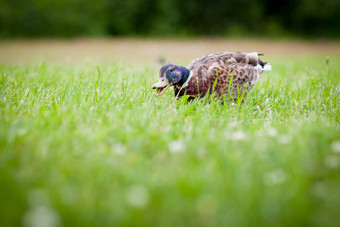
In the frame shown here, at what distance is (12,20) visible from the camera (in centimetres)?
2088

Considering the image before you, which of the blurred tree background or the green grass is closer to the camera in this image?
the green grass

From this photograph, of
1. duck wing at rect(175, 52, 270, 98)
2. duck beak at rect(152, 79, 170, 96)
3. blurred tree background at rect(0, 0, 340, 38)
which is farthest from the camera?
blurred tree background at rect(0, 0, 340, 38)

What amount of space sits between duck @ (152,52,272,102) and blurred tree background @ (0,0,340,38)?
19852 millimetres

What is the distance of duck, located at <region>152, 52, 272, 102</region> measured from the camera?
293 centimetres

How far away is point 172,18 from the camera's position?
23234 millimetres

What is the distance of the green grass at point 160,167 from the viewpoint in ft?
4.00

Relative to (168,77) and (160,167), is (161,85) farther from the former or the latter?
(160,167)

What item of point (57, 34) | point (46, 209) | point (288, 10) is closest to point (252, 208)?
point (46, 209)

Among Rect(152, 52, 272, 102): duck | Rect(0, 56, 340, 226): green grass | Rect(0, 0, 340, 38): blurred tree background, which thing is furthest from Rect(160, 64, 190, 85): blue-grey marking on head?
Rect(0, 0, 340, 38): blurred tree background

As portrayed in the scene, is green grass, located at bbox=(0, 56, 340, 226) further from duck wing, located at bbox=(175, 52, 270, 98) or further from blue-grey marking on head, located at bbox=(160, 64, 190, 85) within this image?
duck wing, located at bbox=(175, 52, 270, 98)

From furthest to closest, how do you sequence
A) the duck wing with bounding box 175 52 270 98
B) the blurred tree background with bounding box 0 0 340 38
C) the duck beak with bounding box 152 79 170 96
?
the blurred tree background with bounding box 0 0 340 38 < the duck wing with bounding box 175 52 270 98 < the duck beak with bounding box 152 79 170 96

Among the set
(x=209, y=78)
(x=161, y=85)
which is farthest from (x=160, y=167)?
(x=209, y=78)

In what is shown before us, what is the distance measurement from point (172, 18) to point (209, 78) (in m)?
21.3

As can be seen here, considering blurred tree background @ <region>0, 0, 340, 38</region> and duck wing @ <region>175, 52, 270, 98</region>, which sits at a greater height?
blurred tree background @ <region>0, 0, 340, 38</region>
